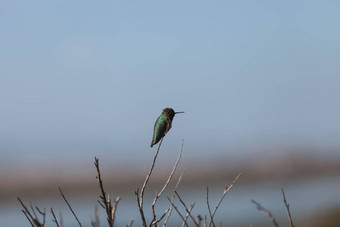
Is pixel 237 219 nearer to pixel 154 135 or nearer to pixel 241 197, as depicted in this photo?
pixel 241 197

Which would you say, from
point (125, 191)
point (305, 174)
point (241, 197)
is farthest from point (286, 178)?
point (241, 197)

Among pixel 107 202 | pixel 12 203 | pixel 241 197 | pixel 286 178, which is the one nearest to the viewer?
pixel 107 202

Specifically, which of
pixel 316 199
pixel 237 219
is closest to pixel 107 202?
pixel 237 219

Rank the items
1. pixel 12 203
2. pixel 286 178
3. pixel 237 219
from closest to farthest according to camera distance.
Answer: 1. pixel 237 219
2. pixel 12 203
3. pixel 286 178

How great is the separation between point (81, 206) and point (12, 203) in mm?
8337

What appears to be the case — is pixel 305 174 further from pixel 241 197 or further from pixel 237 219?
pixel 237 219

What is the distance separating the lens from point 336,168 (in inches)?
3241

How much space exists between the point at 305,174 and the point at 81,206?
3511 cm

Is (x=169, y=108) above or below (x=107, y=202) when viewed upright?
above

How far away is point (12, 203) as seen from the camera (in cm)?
5012

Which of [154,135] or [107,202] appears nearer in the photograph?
[107,202]

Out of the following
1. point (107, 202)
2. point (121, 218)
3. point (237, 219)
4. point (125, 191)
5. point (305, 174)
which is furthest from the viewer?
point (305, 174)

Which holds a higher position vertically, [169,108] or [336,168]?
[336,168]

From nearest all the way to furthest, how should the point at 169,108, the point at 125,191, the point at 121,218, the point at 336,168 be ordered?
1. the point at 169,108
2. the point at 121,218
3. the point at 125,191
4. the point at 336,168
